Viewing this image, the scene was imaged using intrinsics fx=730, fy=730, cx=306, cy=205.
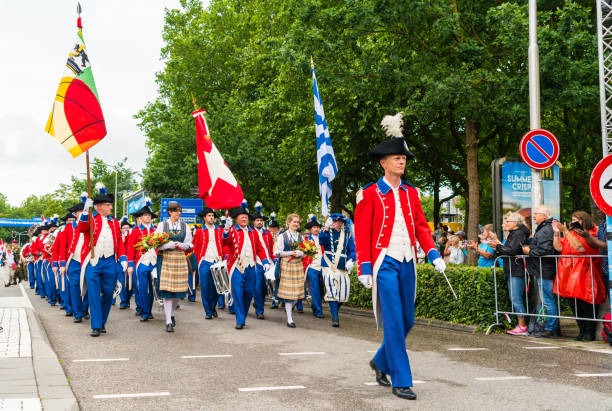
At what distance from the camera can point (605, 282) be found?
9742 mm

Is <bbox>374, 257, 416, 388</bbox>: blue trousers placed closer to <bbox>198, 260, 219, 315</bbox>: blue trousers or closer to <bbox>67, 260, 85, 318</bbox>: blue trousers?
<bbox>67, 260, 85, 318</bbox>: blue trousers

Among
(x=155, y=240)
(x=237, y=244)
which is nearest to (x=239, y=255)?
(x=237, y=244)

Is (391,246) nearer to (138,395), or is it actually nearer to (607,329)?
(138,395)

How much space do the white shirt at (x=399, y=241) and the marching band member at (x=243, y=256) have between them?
560 cm

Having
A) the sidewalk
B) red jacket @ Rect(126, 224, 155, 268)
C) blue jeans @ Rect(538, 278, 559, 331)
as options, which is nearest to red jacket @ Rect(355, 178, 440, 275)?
the sidewalk

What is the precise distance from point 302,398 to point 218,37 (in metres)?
31.5

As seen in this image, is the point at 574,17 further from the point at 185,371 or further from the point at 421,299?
the point at 185,371

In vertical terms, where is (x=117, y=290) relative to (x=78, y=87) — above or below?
below

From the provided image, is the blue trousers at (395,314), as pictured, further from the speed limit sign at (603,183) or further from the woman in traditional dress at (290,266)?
the woman in traditional dress at (290,266)

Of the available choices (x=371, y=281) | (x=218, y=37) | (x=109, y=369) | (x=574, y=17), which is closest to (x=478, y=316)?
(x=371, y=281)

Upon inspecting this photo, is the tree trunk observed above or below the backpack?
above

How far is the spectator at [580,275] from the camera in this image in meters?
9.66

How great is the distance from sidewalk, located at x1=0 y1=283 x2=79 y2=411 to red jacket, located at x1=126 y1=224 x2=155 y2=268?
2937 millimetres

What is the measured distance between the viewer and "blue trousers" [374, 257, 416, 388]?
6.07 meters
